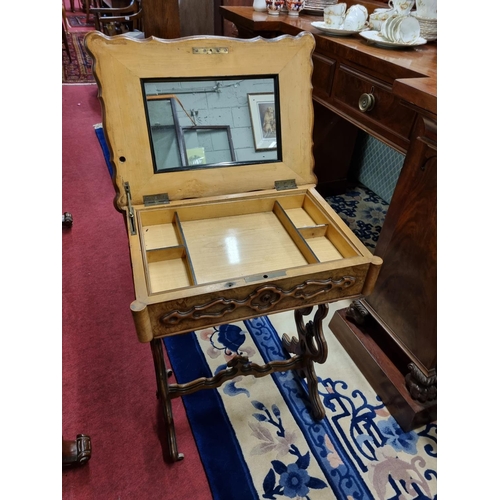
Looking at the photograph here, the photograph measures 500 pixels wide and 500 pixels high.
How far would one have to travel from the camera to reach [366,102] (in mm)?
1362

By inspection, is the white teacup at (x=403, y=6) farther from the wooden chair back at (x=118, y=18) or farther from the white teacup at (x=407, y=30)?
the wooden chair back at (x=118, y=18)

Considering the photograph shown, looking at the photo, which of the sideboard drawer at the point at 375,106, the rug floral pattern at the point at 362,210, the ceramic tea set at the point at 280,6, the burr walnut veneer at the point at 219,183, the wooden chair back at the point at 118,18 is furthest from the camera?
the wooden chair back at the point at 118,18

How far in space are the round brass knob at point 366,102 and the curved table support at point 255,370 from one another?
28.3 inches

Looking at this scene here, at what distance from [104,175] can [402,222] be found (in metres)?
2.21

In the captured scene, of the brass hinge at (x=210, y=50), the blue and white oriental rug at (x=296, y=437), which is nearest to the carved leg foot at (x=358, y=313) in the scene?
the blue and white oriental rug at (x=296, y=437)

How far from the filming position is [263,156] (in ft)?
3.64

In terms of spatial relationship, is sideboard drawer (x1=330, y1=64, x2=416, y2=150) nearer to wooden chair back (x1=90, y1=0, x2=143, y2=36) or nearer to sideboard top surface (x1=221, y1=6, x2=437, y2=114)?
sideboard top surface (x1=221, y1=6, x2=437, y2=114)

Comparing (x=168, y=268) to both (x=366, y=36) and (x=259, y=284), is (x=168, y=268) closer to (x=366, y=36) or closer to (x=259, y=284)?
(x=259, y=284)

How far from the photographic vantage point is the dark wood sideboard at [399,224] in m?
1.14

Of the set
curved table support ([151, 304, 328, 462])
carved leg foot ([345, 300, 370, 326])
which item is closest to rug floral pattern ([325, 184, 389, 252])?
carved leg foot ([345, 300, 370, 326])

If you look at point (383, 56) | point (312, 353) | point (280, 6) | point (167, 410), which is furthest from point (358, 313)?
point (280, 6)

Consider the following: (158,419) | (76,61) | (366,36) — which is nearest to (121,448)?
(158,419)

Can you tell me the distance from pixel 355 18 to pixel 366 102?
405 mm

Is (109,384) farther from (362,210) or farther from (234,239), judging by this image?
(362,210)
